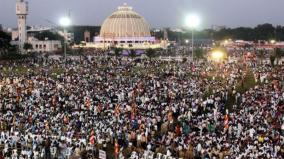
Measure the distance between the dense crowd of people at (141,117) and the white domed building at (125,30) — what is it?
7659cm

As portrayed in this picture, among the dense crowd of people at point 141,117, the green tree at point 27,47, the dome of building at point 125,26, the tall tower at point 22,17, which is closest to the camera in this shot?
the dense crowd of people at point 141,117

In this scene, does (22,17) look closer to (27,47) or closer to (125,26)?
(27,47)

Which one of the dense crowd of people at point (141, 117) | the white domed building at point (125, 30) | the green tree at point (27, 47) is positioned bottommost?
the dense crowd of people at point (141, 117)

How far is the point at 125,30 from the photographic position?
115 m

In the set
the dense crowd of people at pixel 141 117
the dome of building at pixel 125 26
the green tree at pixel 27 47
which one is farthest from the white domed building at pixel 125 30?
the dense crowd of people at pixel 141 117

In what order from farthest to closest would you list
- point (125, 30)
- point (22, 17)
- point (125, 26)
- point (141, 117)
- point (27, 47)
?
1. point (125, 26)
2. point (125, 30)
3. point (22, 17)
4. point (27, 47)
5. point (141, 117)

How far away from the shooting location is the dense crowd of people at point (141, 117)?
18.8 metres

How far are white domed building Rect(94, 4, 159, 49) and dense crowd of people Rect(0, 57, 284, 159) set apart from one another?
76.6 metres

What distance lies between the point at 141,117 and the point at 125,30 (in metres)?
93.7

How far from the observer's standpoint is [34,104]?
26.3m

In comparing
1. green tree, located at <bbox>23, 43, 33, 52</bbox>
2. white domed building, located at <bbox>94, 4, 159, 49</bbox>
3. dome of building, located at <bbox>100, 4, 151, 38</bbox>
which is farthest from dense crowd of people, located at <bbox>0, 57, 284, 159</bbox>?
dome of building, located at <bbox>100, 4, 151, 38</bbox>

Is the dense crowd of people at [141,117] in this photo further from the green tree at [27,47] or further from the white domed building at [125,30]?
the white domed building at [125,30]

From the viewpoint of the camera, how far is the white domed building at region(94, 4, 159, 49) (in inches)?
4412

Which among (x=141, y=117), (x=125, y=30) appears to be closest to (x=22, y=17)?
(x=125, y=30)
